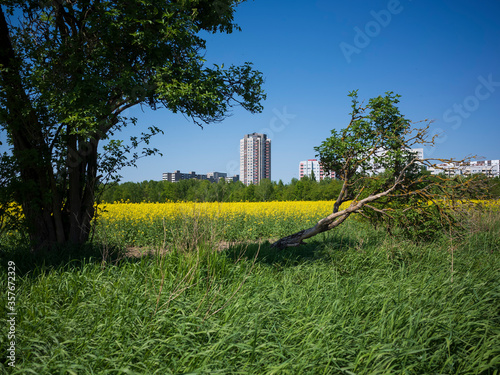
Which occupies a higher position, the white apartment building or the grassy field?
the white apartment building

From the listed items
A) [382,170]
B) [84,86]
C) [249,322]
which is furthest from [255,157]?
[249,322]

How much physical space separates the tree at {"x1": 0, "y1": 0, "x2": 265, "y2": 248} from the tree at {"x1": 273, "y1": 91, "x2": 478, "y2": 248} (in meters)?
2.21

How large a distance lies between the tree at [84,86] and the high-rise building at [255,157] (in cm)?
5796

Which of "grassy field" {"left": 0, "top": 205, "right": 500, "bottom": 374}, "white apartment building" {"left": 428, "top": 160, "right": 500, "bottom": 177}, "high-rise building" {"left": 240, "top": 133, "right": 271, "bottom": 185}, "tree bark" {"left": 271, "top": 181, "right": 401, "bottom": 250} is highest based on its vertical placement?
"high-rise building" {"left": 240, "top": 133, "right": 271, "bottom": 185}

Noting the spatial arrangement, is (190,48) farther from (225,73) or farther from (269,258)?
(269,258)

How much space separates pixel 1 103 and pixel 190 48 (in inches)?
133

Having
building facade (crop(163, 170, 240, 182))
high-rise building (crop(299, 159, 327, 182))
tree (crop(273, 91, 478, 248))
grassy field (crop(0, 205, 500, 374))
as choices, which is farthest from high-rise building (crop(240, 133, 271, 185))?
grassy field (crop(0, 205, 500, 374))

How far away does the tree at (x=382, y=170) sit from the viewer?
5969mm

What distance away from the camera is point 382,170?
6.45 meters

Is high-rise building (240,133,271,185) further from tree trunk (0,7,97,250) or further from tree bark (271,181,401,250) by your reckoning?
tree trunk (0,7,97,250)

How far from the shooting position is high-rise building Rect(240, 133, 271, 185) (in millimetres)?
64812

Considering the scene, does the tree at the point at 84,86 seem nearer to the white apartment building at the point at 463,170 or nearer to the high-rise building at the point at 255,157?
the white apartment building at the point at 463,170

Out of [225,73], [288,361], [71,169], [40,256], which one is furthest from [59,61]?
[288,361]

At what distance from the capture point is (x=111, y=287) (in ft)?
11.0
